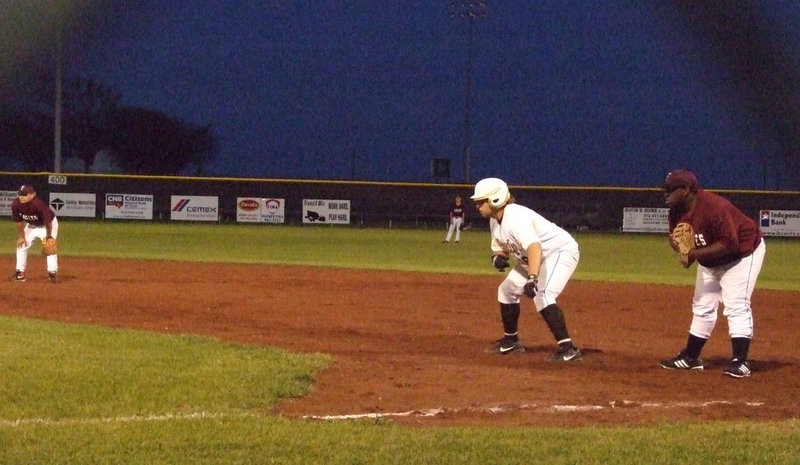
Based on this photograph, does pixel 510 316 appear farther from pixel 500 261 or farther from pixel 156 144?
pixel 156 144

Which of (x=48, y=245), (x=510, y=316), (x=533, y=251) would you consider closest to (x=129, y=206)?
(x=48, y=245)

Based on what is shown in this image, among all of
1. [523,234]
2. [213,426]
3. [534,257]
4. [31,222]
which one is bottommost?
[213,426]

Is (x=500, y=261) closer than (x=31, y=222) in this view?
Yes

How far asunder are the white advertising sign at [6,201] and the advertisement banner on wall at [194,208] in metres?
6.51

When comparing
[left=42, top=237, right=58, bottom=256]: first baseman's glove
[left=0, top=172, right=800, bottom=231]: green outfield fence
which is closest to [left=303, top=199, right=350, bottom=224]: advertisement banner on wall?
[left=0, top=172, right=800, bottom=231]: green outfield fence

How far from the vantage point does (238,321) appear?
11406 millimetres

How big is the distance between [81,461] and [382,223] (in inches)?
1382

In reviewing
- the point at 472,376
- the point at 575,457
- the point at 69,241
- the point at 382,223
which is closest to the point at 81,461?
the point at 575,457

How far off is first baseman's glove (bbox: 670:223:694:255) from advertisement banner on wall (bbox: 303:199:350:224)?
3217cm

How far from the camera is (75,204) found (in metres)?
39.2

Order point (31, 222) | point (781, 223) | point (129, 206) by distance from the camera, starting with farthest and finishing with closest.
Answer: point (129, 206)
point (781, 223)
point (31, 222)

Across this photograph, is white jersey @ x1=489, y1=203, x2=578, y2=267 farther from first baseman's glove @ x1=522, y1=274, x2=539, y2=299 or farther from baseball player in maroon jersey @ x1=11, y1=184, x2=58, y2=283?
baseball player in maroon jersey @ x1=11, y1=184, x2=58, y2=283

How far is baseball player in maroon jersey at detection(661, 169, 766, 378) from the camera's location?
7.51 meters

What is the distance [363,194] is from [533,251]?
3184 cm
